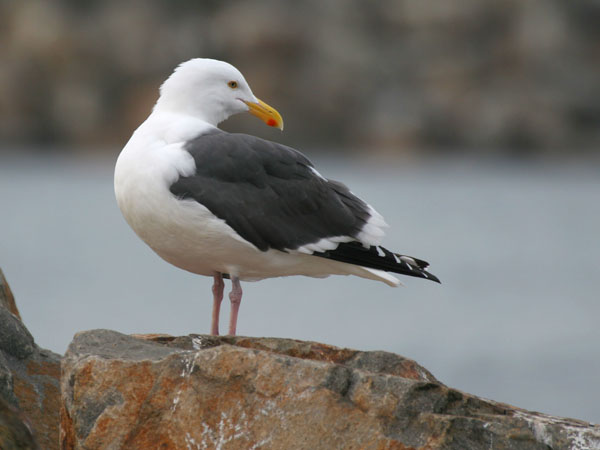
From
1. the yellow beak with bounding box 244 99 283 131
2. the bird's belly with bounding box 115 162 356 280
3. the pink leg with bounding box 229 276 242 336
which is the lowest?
the pink leg with bounding box 229 276 242 336

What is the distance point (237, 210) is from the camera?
627 cm

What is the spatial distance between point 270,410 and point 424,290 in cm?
2144

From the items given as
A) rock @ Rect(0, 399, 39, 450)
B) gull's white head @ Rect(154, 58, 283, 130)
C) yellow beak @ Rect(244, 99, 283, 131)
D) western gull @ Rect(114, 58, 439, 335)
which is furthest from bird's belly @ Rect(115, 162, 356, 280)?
rock @ Rect(0, 399, 39, 450)

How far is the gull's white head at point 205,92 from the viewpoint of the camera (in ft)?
23.0

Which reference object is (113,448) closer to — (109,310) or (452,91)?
(109,310)

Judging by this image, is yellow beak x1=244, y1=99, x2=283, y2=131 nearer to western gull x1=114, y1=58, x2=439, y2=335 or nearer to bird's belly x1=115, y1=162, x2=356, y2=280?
western gull x1=114, y1=58, x2=439, y2=335

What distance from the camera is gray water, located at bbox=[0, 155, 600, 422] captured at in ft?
63.0

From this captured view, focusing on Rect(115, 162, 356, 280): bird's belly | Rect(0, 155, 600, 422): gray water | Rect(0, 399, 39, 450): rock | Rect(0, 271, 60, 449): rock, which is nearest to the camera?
Rect(0, 399, 39, 450): rock

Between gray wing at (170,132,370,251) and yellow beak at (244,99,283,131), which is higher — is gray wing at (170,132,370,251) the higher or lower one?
the lower one

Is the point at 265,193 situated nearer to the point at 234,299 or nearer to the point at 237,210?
the point at 237,210

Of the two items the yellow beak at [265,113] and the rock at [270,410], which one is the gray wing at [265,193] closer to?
the yellow beak at [265,113]

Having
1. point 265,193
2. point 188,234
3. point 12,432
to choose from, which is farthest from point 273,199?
point 12,432

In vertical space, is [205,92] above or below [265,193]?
above

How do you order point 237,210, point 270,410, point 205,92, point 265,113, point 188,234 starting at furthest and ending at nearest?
point 265,113, point 205,92, point 237,210, point 188,234, point 270,410
